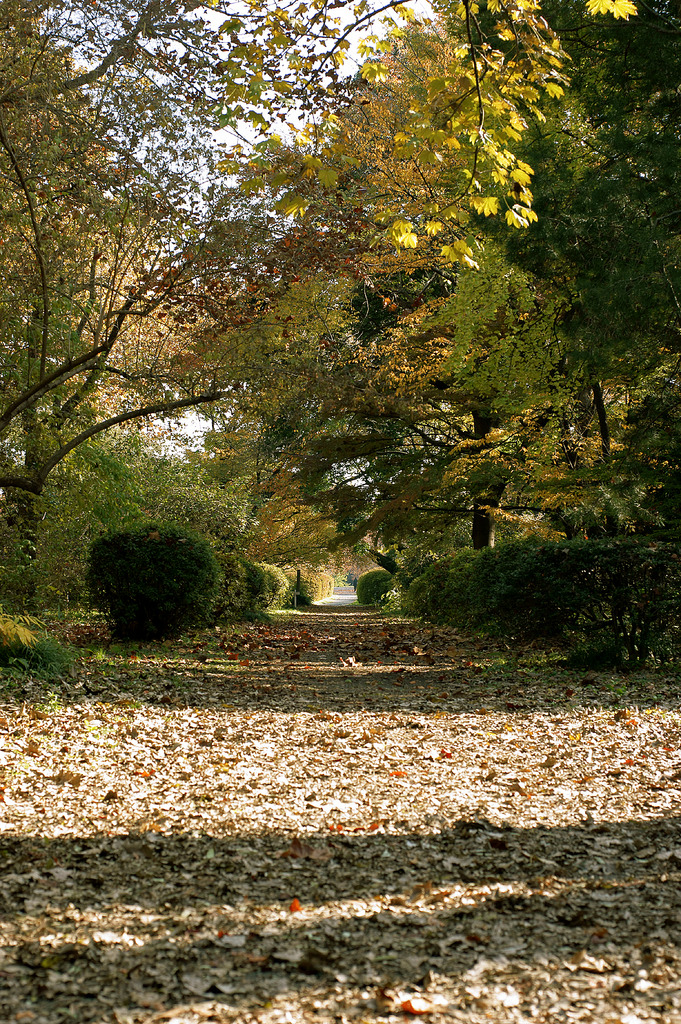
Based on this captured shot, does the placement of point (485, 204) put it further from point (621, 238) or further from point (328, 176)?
point (621, 238)

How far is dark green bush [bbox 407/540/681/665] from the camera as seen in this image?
864 centimetres

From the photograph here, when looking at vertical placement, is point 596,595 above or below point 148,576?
below

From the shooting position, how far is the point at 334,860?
3.60 metres

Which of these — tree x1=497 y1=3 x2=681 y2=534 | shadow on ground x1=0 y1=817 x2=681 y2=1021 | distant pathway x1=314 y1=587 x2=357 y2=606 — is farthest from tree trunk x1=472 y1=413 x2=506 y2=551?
distant pathway x1=314 y1=587 x2=357 y2=606

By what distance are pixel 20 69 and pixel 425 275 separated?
34.1 feet

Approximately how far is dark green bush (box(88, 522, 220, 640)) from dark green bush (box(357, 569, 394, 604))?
18.6 meters

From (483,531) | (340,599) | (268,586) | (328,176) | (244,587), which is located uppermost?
(328,176)

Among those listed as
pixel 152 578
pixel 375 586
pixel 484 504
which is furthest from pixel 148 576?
pixel 375 586

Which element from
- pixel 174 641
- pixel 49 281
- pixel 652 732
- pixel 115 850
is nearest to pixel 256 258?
pixel 49 281

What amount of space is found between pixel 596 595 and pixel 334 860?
6157 millimetres

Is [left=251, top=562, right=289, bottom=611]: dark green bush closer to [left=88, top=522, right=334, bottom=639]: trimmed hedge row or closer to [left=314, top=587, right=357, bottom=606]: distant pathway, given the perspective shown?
[left=88, top=522, right=334, bottom=639]: trimmed hedge row

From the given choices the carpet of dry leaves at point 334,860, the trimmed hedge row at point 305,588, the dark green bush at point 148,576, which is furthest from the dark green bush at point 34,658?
the trimmed hedge row at point 305,588

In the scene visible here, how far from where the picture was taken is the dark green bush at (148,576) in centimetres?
1028

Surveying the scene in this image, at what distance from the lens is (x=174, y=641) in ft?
36.7
